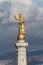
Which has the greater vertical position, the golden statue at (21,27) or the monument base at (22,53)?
the golden statue at (21,27)

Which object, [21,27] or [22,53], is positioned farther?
[21,27]

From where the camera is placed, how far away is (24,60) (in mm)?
40281

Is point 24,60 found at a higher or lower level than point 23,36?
lower

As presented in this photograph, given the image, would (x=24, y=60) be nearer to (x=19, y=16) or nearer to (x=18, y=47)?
(x=18, y=47)

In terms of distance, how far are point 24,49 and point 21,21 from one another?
10.1 feet

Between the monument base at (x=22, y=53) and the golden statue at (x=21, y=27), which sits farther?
the golden statue at (x=21, y=27)

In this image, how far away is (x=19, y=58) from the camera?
132 feet

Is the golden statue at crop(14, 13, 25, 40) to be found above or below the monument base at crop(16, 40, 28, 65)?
above

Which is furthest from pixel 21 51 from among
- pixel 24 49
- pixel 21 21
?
pixel 21 21

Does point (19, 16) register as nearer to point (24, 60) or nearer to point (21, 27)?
point (21, 27)

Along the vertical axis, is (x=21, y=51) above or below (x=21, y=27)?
below

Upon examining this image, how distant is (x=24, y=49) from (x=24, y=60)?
1.14 m

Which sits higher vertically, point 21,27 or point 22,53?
point 21,27

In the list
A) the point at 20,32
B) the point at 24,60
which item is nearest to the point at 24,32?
the point at 20,32
